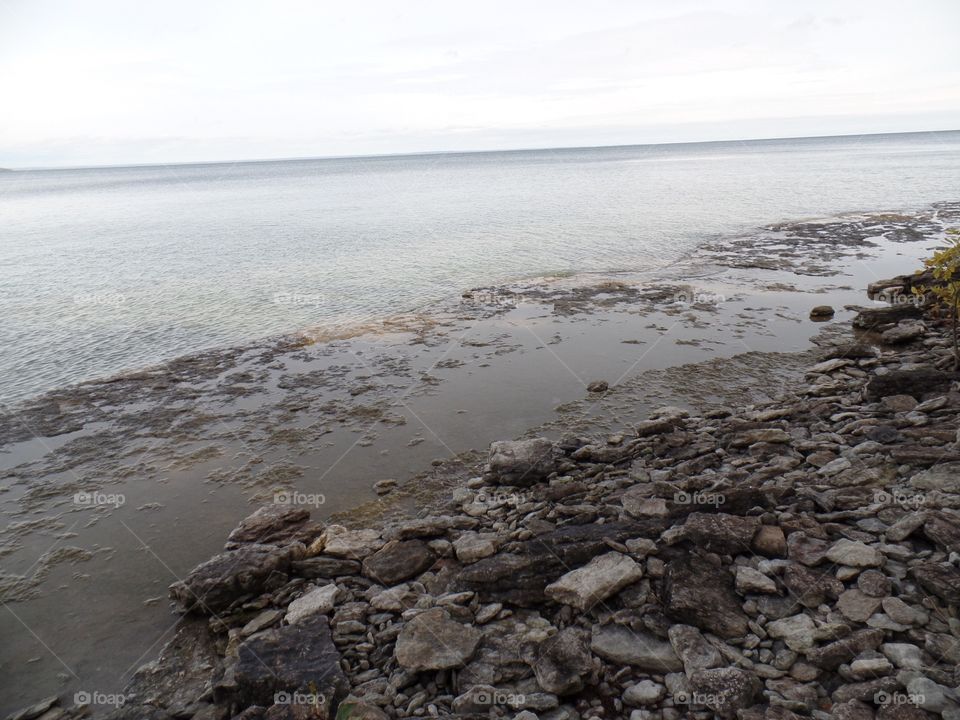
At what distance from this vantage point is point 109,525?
10.9 meters

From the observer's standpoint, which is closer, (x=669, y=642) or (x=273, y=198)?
(x=669, y=642)

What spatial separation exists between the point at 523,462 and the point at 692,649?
207 inches

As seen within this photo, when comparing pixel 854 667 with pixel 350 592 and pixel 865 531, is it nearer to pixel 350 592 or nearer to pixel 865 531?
pixel 865 531

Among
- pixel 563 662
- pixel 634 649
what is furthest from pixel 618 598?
pixel 563 662

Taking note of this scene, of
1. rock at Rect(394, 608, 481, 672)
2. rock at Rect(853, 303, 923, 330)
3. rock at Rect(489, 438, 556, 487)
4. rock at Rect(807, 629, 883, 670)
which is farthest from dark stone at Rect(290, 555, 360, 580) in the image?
rock at Rect(853, 303, 923, 330)

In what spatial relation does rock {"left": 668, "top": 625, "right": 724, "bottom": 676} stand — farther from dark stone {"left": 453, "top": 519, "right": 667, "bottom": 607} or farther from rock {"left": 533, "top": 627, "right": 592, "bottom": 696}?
dark stone {"left": 453, "top": 519, "right": 667, "bottom": 607}

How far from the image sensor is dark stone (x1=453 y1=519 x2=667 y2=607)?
7.45m

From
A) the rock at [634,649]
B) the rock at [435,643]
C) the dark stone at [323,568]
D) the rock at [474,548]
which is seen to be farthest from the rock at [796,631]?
the dark stone at [323,568]

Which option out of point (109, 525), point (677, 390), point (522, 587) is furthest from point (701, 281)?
point (109, 525)

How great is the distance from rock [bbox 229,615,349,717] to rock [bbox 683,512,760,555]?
4.79 meters

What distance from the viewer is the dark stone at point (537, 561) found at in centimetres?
745

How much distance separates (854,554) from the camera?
6824 mm

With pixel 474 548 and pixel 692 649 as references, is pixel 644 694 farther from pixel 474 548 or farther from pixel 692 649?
pixel 474 548

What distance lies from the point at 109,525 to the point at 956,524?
13.7m
